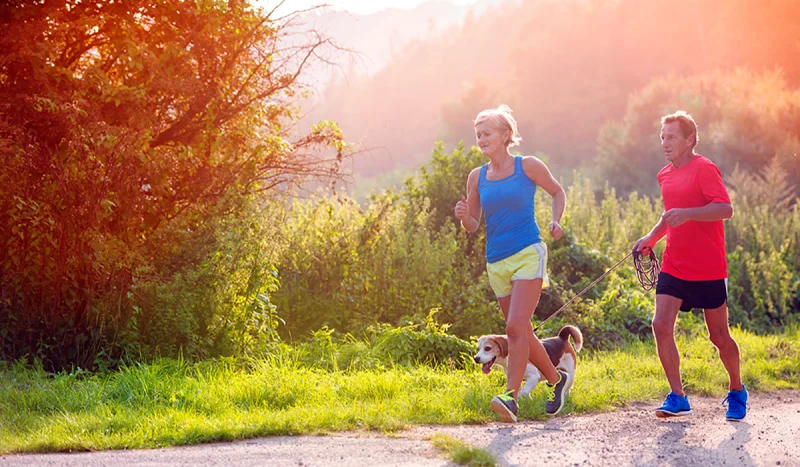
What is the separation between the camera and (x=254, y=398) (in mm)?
6488

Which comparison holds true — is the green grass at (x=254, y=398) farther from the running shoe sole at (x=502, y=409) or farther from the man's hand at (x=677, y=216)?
the man's hand at (x=677, y=216)

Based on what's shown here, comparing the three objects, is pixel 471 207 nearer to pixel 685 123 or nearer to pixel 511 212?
pixel 511 212

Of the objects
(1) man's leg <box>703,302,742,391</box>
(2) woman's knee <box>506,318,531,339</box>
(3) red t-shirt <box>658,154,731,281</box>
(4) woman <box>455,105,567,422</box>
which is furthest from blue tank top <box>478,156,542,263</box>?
(1) man's leg <box>703,302,742,391</box>

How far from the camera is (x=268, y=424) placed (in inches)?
222

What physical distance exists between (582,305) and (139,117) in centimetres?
566

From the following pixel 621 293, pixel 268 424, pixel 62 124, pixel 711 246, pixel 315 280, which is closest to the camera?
pixel 268 424

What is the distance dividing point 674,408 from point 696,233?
1.31m

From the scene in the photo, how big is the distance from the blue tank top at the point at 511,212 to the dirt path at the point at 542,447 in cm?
130

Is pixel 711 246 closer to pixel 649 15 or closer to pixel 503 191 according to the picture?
pixel 503 191

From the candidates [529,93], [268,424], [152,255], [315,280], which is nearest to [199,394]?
[268,424]

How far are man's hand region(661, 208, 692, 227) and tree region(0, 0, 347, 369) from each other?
459 centimetres

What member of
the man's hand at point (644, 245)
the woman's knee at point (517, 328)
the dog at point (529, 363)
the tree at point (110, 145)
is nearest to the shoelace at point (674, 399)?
the dog at point (529, 363)

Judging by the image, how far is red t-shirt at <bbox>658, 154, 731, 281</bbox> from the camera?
6.00 metres

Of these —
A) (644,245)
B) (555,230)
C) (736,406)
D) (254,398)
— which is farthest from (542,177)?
(254,398)
